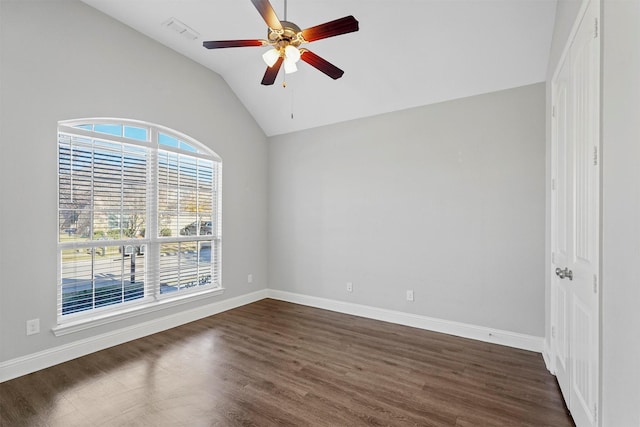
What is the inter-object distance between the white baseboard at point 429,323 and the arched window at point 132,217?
1533 mm

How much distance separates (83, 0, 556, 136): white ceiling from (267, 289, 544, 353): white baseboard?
2664 millimetres

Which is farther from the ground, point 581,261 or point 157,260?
point 581,261

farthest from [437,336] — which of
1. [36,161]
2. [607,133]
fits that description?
[36,161]

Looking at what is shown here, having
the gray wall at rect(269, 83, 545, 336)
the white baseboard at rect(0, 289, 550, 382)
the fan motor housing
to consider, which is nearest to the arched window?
the white baseboard at rect(0, 289, 550, 382)

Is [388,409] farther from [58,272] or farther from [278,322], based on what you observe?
[58,272]

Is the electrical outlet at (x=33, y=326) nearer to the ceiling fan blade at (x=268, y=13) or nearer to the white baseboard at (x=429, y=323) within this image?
the white baseboard at (x=429, y=323)

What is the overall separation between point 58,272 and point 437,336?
400cm

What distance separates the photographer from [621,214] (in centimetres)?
119

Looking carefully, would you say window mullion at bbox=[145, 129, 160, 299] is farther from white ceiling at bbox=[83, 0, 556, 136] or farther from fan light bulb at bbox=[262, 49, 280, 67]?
fan light bulb at bbox=[262, 49, 280, 67]

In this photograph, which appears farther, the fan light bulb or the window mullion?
the window mullion

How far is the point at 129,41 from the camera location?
10.8 ft

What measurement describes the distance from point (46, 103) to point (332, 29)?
2.69 meters

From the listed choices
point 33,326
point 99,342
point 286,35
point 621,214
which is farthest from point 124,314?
point 621,214

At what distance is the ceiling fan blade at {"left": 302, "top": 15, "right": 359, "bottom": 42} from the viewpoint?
1883 millimetres
